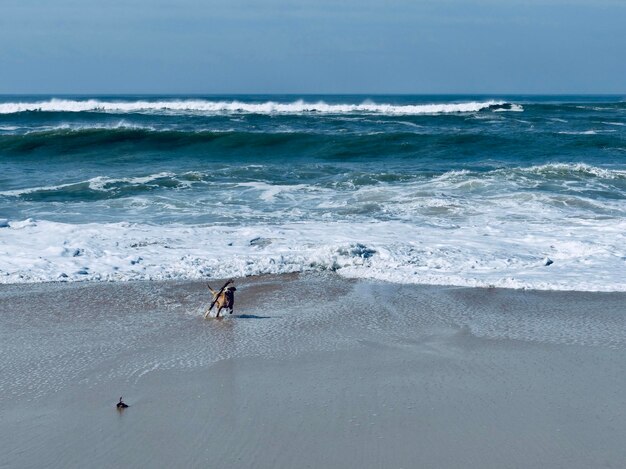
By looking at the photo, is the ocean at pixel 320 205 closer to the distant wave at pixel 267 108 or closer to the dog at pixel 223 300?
the dog at pixel 223 300

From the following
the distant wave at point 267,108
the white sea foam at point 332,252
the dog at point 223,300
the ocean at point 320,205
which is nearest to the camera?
the dog at point 223,300

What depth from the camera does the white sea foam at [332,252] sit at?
8492 mm

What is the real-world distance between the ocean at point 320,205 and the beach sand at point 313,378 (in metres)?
0.92

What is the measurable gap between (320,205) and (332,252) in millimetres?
4086

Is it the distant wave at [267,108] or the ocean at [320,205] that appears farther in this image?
the distant wave at [267,108]


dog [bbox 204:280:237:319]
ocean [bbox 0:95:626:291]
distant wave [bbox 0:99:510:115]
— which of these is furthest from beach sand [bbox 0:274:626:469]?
distant wave [bbox 0:99:510:115]

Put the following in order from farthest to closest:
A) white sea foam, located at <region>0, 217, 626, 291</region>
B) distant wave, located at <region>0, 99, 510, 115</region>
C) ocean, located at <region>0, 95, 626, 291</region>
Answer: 1. distant wave, located at <region>0, 99, 510, 115</region>
2. ocean, located at <region>0, 95, 626, 291</region>
3. white sea foam, located at <region>0, 217, 626, 291</region>

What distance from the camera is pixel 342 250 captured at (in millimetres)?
9242

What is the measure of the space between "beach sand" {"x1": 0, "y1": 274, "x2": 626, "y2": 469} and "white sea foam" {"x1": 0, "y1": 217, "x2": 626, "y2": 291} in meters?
0.56

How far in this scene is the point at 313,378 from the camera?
18.1 feet

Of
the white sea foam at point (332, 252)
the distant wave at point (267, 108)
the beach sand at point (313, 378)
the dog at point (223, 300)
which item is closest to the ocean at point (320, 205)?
the white sea foam at point (332, 252)

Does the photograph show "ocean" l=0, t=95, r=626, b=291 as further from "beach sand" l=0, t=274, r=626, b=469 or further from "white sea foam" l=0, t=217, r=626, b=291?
"beach sand" l=0, t=274, r=626, b=469

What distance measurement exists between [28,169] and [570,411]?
17.1 metres

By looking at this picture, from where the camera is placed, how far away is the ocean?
29.2 feet
